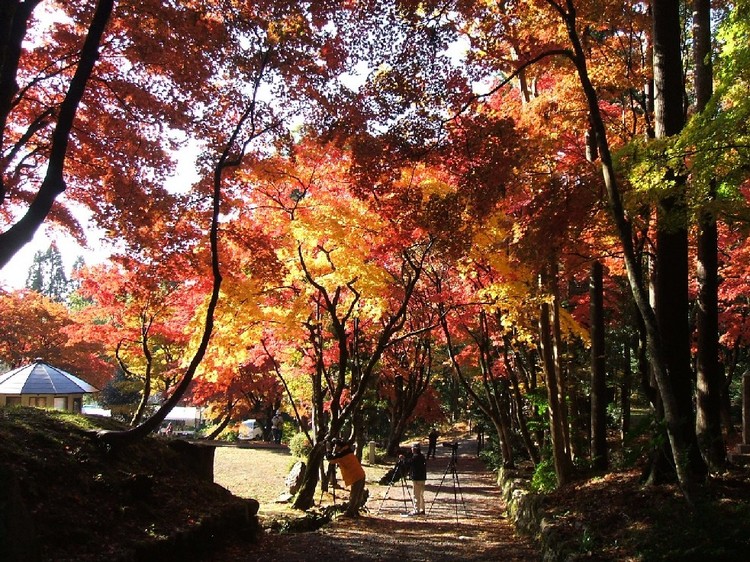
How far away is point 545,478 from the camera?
10.7 metres

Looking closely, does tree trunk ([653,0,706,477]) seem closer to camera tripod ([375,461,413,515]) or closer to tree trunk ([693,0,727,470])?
tree trunk ([693,0,727,470])

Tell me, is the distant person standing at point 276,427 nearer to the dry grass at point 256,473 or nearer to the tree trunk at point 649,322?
the dry grass at point 256,473

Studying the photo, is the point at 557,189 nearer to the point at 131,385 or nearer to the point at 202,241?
the point at 202,241

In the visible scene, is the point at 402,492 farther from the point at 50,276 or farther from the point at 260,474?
the point at 50,276

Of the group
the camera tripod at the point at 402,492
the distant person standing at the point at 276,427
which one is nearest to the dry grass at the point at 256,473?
the camera tripod at the point at 402,492

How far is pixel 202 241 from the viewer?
34.5 feet

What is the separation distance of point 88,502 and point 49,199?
332 cm

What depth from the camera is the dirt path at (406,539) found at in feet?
25.4

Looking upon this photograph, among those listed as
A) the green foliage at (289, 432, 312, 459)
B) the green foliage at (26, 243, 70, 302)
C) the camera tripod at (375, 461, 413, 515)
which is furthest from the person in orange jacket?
the green foliage at (26, 243, 70, 302)

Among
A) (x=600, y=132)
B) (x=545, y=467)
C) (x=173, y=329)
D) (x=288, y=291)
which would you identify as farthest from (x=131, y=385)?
(x=600, y=132)

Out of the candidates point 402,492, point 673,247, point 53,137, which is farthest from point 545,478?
point 53,137

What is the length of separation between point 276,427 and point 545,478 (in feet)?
87.9

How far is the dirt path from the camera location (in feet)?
25.4

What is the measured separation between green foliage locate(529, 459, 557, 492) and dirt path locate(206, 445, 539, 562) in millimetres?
953
